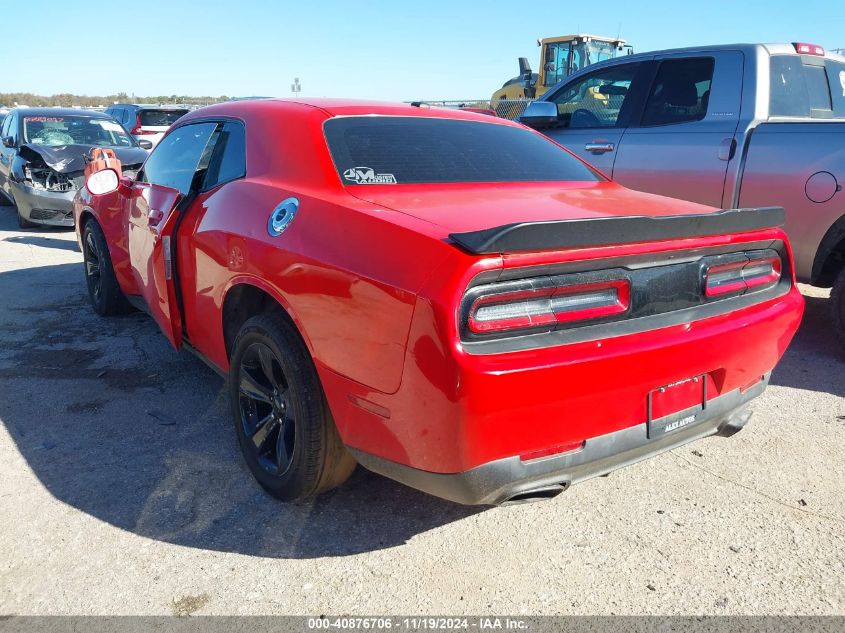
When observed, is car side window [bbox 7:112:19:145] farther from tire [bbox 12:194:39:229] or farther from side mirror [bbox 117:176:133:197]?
side mirror [bbox 117:176:133:197]

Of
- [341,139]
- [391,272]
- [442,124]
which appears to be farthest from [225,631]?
[442,124]

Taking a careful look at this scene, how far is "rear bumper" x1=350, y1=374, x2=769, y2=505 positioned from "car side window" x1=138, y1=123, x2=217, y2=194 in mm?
2003

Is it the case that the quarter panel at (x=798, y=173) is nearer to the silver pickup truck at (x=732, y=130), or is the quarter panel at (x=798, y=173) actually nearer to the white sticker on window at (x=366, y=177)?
the silver pickup truck at (x=732, y=130)

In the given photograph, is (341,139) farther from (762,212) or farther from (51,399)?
(51,399)

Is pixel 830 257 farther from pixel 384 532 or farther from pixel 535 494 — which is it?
pixel 384 532

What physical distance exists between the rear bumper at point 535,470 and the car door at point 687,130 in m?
2.91

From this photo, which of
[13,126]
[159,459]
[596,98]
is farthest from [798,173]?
[13,126]

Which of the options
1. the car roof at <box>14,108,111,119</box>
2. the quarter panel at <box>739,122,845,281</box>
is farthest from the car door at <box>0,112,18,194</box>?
the quarter panel at <box>739,122,845,281</box>

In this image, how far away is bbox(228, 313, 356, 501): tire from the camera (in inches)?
99.7

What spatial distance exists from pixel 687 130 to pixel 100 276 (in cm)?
448

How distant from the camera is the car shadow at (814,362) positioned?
164 inches

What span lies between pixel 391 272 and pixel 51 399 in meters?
2.75

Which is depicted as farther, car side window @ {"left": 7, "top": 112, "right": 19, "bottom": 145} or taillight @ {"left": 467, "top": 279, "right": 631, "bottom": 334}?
car side window @ {"left": 7, "top": 112, "right": 19, "bottom": 145}

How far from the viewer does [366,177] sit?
2.75m
